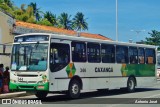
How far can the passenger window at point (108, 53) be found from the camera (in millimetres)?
20527

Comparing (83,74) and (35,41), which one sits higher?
(35,41)

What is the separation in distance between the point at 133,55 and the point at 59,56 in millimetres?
7474

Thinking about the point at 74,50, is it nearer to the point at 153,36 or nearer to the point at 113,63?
the point at 113,63

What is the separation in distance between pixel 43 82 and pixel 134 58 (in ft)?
28.3

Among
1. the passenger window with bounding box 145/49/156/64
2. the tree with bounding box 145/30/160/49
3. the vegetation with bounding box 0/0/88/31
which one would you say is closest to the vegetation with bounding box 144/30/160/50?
the tree with bounding box 145/30/160/49

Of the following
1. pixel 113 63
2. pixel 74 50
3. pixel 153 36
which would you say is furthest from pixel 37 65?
pixel 153 36

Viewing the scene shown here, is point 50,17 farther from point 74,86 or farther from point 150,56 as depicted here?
point 74,86

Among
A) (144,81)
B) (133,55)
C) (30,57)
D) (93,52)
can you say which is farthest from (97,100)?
(144,81)

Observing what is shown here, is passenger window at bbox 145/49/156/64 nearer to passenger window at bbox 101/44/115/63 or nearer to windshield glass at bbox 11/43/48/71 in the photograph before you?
passenger window at bbox 101/44/115/63

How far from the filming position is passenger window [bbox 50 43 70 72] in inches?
667

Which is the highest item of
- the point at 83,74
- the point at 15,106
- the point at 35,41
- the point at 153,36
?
the point at 153,36

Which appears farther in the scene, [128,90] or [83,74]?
[128,90]

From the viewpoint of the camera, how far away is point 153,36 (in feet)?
275

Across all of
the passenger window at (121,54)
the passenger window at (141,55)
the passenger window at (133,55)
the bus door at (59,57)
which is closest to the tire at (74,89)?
the bus door at (59,57)
